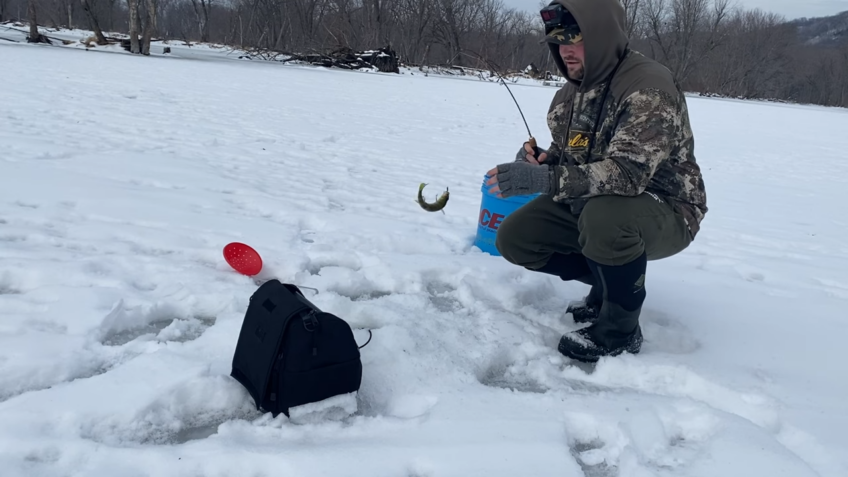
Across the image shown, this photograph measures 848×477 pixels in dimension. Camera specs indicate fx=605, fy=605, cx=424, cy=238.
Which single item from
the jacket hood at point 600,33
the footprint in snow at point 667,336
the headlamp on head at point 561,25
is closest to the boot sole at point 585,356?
the footprint in snow at point 667,336

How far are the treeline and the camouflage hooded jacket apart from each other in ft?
85.2

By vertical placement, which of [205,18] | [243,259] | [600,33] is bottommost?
[243,259]

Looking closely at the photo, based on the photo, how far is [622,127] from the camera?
2086 millimetres

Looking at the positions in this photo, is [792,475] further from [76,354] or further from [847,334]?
[76,354]

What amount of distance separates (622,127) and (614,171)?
0.54ft

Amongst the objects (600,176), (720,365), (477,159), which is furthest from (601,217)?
(477,159)

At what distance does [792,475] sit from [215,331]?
1.88 m

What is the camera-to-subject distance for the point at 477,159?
669 cm

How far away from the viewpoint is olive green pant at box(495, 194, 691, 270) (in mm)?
2088

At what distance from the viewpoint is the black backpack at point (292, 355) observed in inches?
67.4

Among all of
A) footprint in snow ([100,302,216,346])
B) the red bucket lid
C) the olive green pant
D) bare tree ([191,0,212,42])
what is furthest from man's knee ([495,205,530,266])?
bare tree ([191,0,212,42])

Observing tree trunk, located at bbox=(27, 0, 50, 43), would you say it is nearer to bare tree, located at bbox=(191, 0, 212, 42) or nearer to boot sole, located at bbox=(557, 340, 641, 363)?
bare tree, located at bbox=(191, 0, 212, 42)

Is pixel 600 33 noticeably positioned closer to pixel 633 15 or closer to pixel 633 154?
pixel 633 154

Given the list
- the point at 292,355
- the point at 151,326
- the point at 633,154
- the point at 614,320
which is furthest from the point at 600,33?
the point at 151,326
